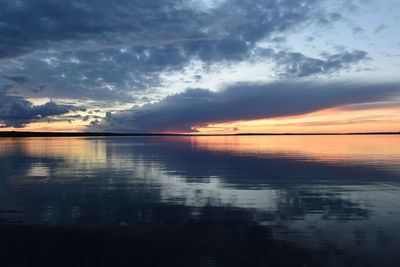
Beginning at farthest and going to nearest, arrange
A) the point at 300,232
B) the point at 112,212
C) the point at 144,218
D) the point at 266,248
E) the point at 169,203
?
the point at 169,203, the point at 112,212, the point at 144,218, the point at 300,232, the point at 266,248

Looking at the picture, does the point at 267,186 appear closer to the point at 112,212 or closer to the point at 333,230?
the point at 333,230

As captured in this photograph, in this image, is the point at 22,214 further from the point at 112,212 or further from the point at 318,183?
the point at 318,183

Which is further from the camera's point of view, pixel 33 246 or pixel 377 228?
pixel 377 228

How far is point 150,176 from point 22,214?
593 inches

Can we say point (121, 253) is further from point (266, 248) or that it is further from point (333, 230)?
point (333, 230)

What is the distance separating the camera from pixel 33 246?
1163 centimetres

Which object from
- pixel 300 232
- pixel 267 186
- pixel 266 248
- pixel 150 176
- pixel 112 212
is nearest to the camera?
pixel 266 248

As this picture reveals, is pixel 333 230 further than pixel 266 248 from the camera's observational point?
Yes

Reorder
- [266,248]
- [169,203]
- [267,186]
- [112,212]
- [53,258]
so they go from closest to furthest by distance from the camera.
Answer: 1. [53,258]
2. [266,248]
3. [112,212]
4. [169,203]
5. [267,186]

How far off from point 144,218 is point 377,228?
38.8 feet

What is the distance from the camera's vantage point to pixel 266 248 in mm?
11453

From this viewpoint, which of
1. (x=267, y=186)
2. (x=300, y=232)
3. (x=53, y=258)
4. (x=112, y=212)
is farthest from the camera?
(x=267, y=186)

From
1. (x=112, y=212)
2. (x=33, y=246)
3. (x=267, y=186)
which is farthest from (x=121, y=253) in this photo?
(x=267, y=186)

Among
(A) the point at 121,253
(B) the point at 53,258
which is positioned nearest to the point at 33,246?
(B) the point at 53,258
